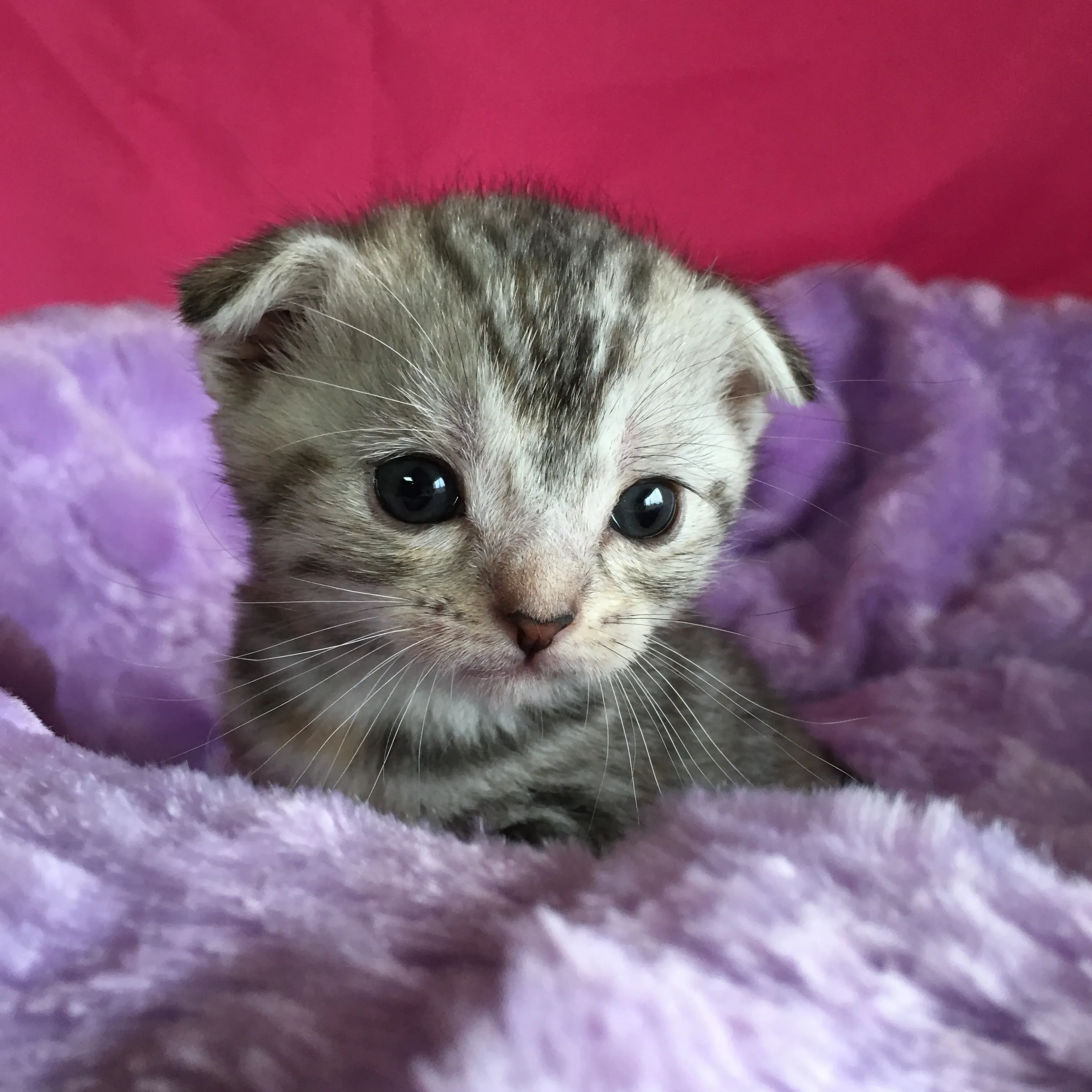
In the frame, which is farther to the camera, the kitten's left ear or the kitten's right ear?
the kitten's left ear

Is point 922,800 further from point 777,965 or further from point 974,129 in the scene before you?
point 974,129

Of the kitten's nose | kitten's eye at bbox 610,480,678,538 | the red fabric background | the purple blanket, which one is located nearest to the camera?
the purple blanket

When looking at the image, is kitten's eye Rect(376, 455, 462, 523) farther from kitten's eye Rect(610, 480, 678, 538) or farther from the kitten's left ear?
the kitten's left ear

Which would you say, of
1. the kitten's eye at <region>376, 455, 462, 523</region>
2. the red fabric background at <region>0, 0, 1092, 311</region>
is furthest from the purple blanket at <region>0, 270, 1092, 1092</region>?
the red fabric background at <region>0, 0, 1092, 311</region>

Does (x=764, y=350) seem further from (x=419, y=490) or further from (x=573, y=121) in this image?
(x=573, y=121)

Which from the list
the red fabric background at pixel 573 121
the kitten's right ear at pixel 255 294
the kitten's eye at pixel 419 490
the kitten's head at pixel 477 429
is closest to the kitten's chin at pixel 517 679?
the kitten's head at pixel 477 429

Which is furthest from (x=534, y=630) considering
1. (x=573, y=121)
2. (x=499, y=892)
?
(x=573, y=121)

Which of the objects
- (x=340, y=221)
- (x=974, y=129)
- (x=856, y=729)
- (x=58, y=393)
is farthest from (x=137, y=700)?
(x=974, y=129)
